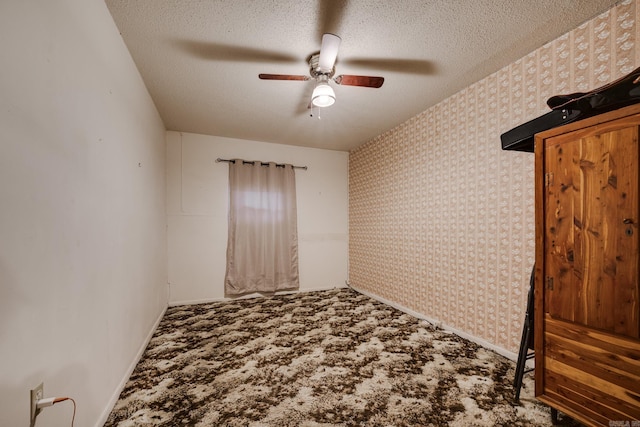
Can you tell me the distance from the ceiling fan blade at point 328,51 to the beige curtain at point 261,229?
97.8 inches

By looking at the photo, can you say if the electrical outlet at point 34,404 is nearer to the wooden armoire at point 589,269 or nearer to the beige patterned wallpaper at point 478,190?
the wooden armoire at point 589,269

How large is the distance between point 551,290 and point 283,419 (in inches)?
65.3

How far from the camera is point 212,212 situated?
13.3 ft

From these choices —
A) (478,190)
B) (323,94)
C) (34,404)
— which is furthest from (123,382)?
(478,190)

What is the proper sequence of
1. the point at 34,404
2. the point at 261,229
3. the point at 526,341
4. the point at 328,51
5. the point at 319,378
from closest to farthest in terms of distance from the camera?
the point at 34,404
the point at 526,341
the point at 328,51
the point at 319,378
the point at 261,229

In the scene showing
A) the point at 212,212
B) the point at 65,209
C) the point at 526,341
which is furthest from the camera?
the point at 212,212

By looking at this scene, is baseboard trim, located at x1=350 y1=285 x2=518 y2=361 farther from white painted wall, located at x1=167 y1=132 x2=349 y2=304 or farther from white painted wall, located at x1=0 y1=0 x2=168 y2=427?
white painted wall, located at x1=0 y1=0 x2=168 y2=427

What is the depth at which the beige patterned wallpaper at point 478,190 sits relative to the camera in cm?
181

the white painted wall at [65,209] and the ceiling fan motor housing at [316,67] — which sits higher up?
the ceiling fan motor housing at [316,67]

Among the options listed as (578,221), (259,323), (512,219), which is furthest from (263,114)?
(578,221)

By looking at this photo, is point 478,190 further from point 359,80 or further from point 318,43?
point 318,43

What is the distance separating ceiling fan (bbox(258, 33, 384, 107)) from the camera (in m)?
1.79

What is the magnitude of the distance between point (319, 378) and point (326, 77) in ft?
7.61

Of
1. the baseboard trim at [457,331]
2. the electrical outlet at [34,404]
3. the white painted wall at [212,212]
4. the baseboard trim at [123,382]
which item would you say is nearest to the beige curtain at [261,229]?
the white painted wall at [212,212]
